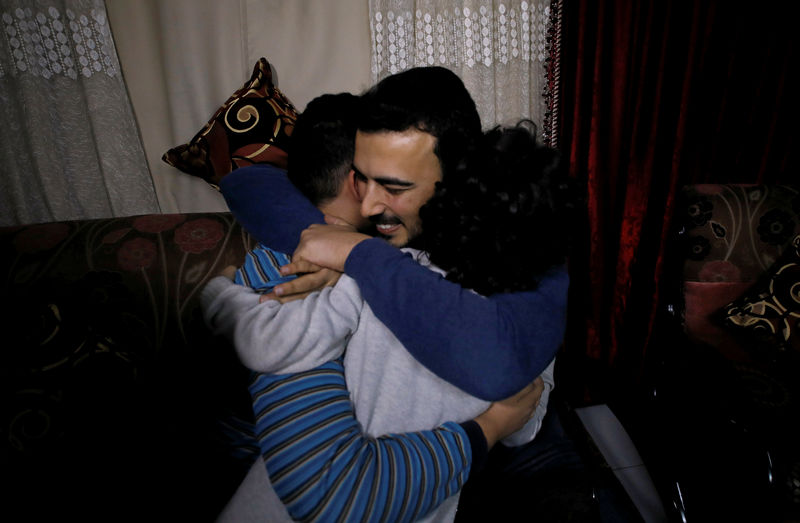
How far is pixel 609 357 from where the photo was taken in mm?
2020

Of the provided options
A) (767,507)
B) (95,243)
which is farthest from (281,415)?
(767,507)

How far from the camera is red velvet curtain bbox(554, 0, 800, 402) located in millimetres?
1659

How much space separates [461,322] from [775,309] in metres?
1.32

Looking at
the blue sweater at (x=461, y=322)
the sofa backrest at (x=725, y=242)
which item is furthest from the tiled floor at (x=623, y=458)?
the blue sweater at (x=461, y=322)

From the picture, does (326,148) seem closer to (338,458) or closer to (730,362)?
(338,458)

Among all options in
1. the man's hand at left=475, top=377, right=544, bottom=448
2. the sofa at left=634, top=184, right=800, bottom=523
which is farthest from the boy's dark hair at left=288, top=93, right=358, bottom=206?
the sofa at left=634, top=184, right=800, bottom=523

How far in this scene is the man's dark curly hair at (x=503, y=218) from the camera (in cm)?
79

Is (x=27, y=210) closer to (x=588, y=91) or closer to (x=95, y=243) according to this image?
(x=95, y=243)

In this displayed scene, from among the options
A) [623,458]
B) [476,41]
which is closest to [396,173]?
[476,41]

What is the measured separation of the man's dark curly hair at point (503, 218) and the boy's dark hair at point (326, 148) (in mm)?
363

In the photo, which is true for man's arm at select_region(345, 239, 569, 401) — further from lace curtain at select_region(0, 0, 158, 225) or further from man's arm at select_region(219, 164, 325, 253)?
lace curtain at select_region(0, 0, 158, 225)

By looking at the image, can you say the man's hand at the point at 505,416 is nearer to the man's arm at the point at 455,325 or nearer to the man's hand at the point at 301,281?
the man's arm at the point at 455,325

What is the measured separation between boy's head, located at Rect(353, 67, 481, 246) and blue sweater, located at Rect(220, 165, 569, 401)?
0.30 m

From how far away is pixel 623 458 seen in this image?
1674mm
